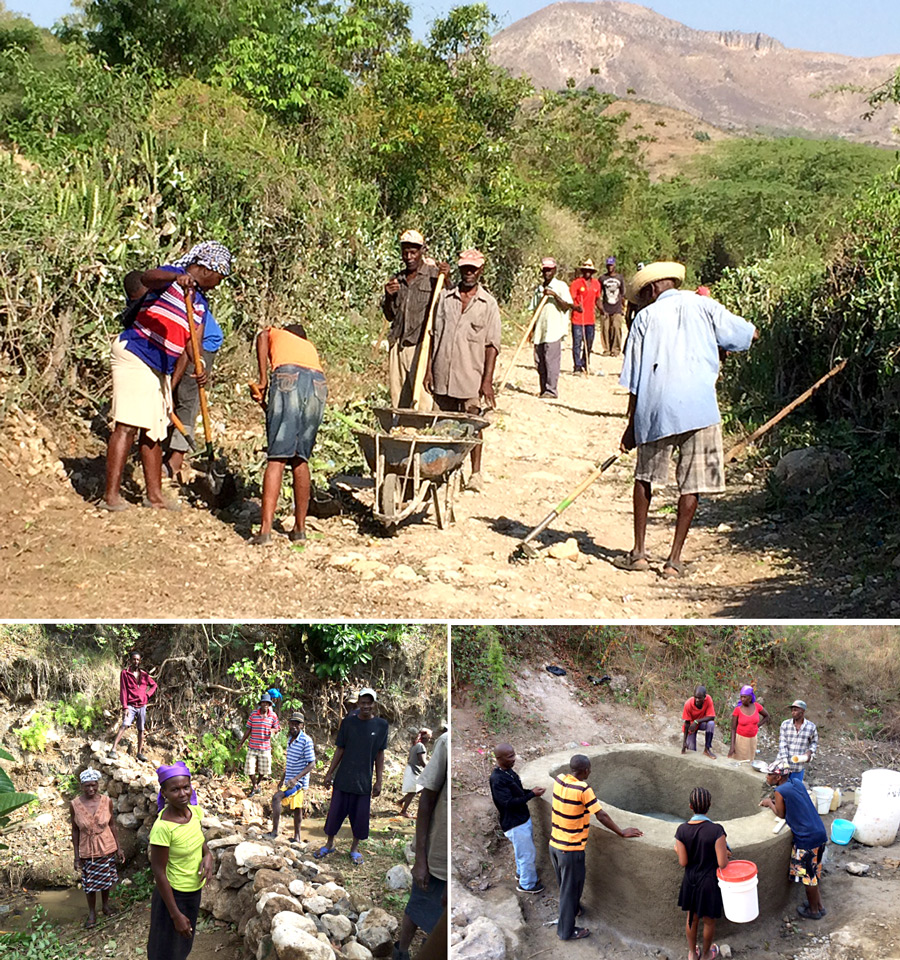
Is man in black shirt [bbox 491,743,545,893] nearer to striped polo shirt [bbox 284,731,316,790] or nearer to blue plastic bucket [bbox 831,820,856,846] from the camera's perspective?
striped polo shirt [bbox 284,731,316,790]

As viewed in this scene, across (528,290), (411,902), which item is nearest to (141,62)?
(528,290)

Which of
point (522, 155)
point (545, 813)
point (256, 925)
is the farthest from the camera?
point (522, 155)

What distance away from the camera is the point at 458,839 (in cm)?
499

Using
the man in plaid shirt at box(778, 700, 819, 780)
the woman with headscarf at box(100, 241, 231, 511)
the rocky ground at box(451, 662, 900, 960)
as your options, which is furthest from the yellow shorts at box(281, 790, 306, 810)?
the man in plaid shirt at box(778, 700, 819, 780)

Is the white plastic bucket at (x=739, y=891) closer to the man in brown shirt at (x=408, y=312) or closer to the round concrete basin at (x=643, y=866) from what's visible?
the round concrete basin at (x=643, y=866)

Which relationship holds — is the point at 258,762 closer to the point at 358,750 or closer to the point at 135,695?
the point at 135,695

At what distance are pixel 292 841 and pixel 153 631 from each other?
A: 183 cm

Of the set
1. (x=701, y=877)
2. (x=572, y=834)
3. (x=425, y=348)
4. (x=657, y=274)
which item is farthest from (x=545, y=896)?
(x=425, y=348)

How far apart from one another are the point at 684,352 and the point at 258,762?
3.41 m

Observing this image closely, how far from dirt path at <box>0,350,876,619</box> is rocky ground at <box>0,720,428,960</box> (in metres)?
1.08

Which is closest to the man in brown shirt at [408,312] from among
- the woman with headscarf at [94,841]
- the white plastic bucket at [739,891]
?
the woman with headscarf at [94,841]

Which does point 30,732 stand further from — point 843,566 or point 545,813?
point 843,566

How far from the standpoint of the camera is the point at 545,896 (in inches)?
198

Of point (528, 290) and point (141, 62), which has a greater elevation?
point (141, 62)
